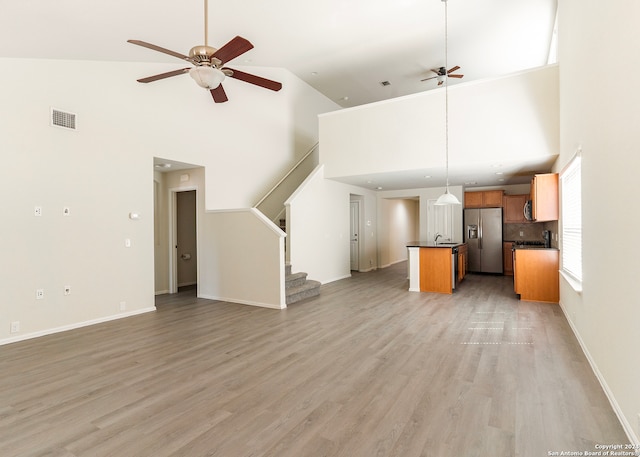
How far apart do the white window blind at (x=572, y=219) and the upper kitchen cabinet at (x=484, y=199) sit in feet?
14.0

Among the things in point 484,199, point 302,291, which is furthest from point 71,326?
point 484,199

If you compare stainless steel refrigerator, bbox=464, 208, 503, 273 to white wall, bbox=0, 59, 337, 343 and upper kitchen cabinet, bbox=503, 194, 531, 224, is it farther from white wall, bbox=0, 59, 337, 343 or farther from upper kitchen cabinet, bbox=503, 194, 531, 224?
white wall, bbox=0, 59, 337, 343

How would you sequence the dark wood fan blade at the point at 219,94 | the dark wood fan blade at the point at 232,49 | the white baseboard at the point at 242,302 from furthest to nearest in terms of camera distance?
the white baseboard at the point at 242,302, the dark wood fan blade at the point at 219,94, the dark wood fan blade at the point at 232,49

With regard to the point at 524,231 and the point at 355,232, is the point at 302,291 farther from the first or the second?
the point at 524,231

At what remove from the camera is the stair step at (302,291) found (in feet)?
18.9

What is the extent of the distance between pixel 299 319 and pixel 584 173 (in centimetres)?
385

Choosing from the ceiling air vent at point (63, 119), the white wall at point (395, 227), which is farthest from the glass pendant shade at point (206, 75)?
the white wall at point (395, 227)

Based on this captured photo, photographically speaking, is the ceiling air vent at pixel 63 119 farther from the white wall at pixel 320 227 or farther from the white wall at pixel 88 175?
the white wall at pixel 320 227

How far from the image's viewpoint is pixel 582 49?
3.31 meters

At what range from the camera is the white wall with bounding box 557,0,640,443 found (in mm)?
1958

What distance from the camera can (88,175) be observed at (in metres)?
4.68

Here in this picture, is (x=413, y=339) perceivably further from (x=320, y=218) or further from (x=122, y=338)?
(x=320, y=218)

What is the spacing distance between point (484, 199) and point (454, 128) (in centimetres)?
409

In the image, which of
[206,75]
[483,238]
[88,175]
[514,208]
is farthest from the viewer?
[483,238]
